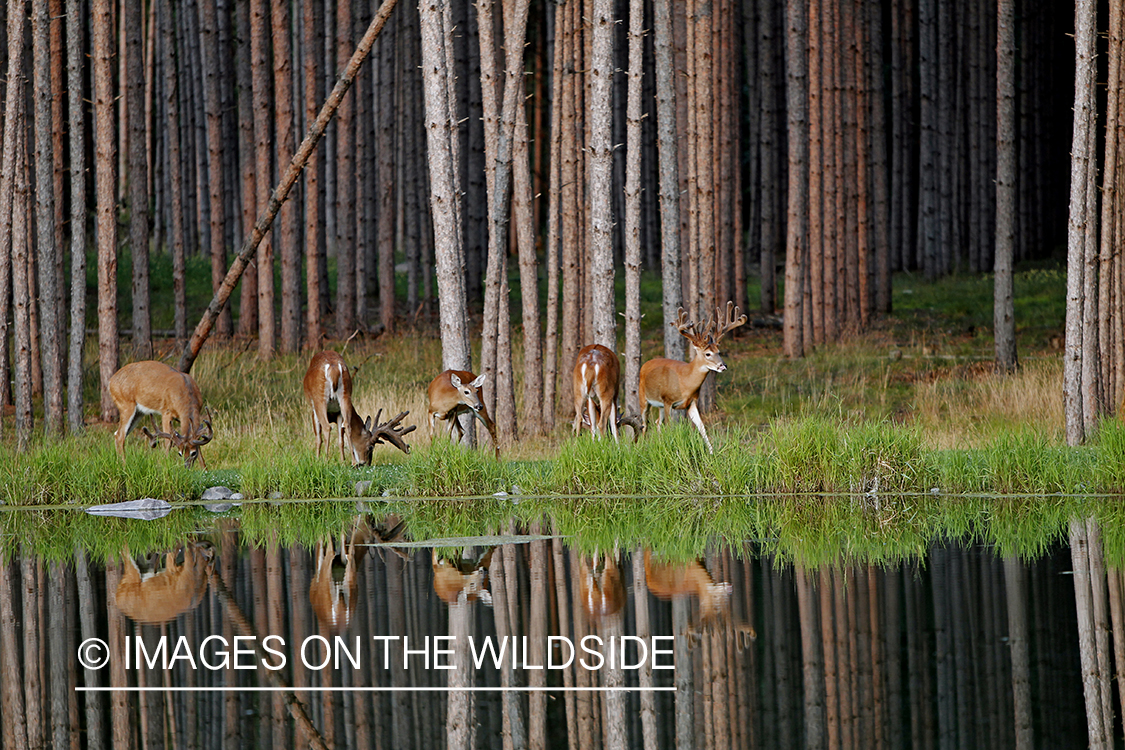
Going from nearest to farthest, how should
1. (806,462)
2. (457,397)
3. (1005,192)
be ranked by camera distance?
(806,462) < (457,397) < (1005,192)

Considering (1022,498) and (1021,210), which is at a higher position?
(1021,210)

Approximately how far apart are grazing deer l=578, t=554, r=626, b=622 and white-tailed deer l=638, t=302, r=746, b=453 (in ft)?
16.1

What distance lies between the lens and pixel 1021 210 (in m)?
34.1

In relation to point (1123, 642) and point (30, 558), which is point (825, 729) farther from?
point (30, 558)

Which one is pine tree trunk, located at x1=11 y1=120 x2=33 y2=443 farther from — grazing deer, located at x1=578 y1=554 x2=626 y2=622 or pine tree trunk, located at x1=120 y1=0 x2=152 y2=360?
grazing deer, located at x1=578 y1=554 x2=626 y2=622

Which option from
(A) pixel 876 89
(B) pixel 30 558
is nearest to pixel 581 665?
(B) pixel 30 558

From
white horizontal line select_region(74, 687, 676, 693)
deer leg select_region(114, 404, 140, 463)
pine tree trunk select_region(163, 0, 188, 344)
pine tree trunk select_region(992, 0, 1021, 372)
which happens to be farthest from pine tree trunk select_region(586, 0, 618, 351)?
pine tree trunk select_region(163, 0, 188, 344)

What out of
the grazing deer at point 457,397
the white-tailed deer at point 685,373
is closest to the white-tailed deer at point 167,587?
the grazing deer at point 457,397

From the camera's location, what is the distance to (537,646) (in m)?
6.83

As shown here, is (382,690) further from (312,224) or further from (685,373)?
(312,224)

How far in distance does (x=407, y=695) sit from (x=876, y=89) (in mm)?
26625

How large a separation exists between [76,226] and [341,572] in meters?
8.70

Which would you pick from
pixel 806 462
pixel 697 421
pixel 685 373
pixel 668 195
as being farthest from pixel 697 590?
pixel 668 195

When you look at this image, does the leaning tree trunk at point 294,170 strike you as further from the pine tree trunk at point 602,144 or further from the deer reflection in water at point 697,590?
the deer reflection in water at point 697,590
